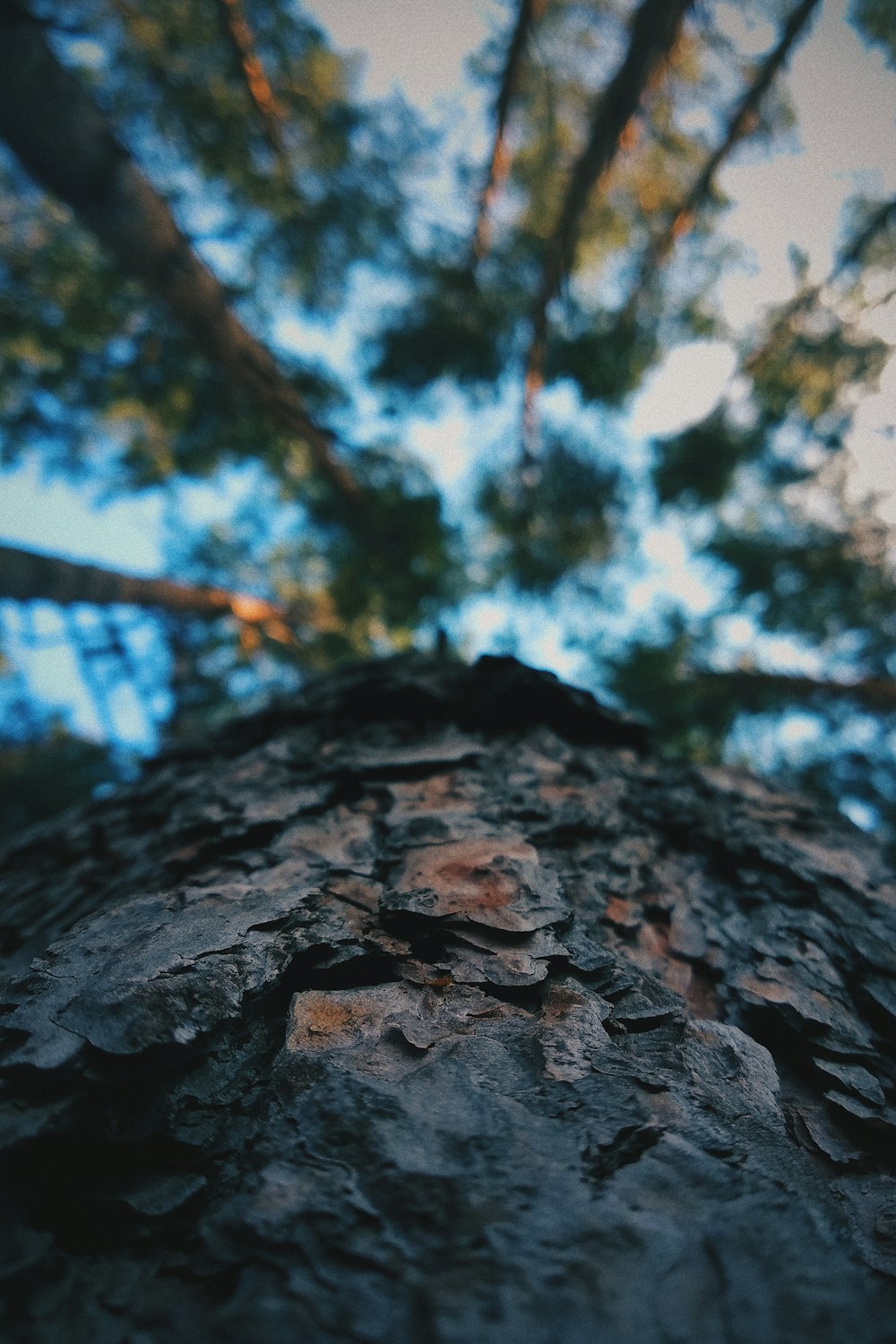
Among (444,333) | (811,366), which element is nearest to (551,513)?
(444,333)

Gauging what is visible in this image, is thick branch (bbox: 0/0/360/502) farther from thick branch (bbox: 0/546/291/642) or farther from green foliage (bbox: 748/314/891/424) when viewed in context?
green foliage (bbox: 748/314/891/424)

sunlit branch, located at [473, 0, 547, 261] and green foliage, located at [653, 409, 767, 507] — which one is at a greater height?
sunlit branch, located at [473, 0, 547, 261]

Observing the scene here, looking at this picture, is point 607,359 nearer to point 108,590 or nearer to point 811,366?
point 811,366

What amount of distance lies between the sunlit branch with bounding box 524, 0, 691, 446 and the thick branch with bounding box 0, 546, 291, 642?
5.10m

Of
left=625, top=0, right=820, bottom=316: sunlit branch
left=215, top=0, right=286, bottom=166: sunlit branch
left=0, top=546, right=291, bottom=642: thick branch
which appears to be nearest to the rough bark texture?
left=0, top=546, right=291, bottom=642: thick branch

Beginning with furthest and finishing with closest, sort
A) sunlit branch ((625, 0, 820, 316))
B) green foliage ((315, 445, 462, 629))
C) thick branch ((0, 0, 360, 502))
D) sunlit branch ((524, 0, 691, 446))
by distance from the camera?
green foliage ((315, 445, 462, 629))
sunlit branch ((625, 0, 820, 316))
sunlit branch ((524, 0, 691, 446))
thick branch ((0, 0, 360, 502))

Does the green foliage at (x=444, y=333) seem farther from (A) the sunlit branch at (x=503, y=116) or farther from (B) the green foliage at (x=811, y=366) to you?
(B) the green foliage at (x=811, y=366)

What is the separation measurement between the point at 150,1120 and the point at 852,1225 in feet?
5.95

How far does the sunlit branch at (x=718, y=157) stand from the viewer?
188 inches

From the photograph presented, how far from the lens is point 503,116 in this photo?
5570mm

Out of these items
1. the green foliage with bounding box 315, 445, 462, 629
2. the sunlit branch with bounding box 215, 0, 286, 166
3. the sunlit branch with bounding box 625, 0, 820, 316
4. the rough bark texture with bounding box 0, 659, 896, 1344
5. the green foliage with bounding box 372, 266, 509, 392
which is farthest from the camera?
the green foliage with bounding box 315, 445, 462, 629

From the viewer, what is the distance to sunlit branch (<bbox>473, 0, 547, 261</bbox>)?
481 cm

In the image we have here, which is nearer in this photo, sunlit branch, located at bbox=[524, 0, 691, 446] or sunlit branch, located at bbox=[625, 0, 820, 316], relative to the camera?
sunlit branch, located at bbox=[524, 0, 691, 446]

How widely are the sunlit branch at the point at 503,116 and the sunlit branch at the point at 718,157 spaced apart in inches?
70.2
